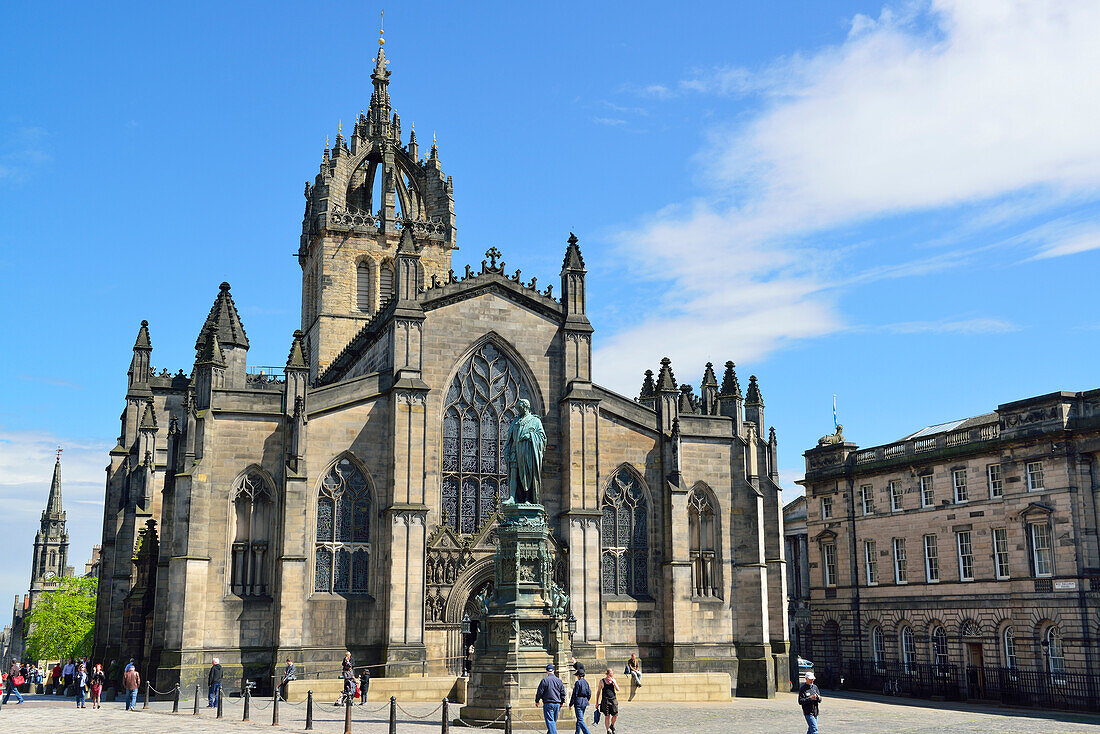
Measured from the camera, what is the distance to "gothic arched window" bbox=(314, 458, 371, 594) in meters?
34.5

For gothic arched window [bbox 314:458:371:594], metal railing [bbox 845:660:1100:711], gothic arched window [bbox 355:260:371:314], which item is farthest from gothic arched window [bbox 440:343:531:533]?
metal railing [bbox 845:660:1100:711]

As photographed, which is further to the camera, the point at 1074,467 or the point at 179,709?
the point at 1074,467

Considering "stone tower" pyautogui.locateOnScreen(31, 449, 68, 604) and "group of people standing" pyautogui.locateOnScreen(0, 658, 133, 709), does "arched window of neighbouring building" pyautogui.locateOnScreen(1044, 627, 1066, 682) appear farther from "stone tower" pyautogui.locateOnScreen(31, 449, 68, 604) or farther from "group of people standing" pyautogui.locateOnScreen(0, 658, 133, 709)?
"stone tower" pyautogui.locateOnScreen(31, 449, 68, 604)

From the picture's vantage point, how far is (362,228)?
54.8 metres

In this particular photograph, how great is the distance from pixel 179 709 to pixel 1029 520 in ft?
104

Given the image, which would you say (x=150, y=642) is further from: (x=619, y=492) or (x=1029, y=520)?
(x=1029, y=520)

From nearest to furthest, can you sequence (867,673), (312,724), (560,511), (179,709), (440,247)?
(312,724)
(179,709)
(560,511)
(867,673)
(440,247)

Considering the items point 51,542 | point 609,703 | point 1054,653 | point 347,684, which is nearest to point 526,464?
point 609,703

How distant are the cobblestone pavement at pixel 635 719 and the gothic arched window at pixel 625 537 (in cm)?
600

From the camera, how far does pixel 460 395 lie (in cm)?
3766

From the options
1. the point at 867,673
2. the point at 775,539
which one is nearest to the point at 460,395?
the point at 775,539

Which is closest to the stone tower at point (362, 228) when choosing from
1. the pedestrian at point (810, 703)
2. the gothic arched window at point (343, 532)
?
the gothic arched window at point (343, 532)

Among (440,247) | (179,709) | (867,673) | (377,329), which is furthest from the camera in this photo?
(440,247)

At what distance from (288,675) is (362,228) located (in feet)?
95.4
